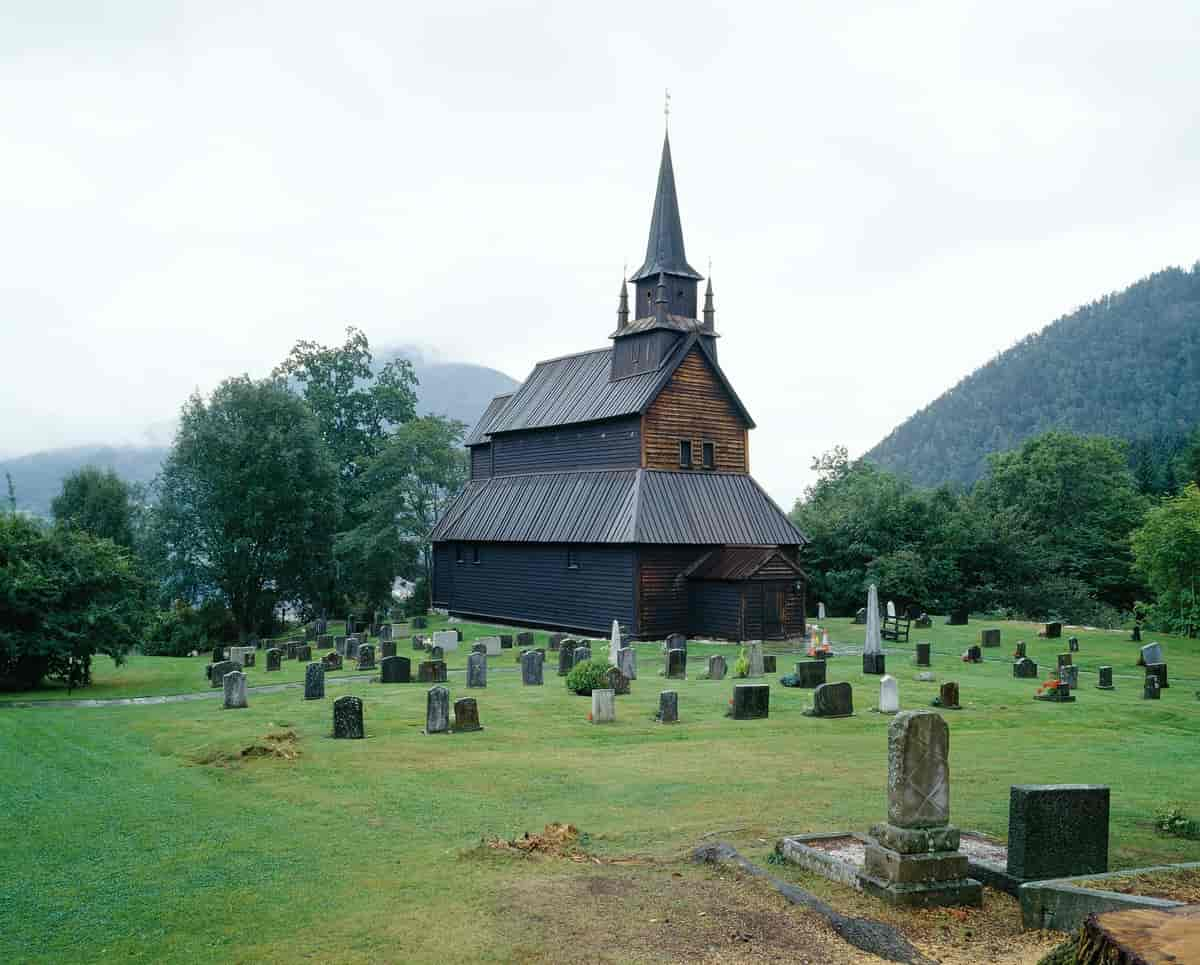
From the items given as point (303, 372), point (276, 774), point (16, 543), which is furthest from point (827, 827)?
point (303, 372)

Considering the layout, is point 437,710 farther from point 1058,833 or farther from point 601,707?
point 1058,833

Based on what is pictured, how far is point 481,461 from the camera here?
4988cm

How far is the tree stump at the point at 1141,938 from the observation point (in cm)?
379

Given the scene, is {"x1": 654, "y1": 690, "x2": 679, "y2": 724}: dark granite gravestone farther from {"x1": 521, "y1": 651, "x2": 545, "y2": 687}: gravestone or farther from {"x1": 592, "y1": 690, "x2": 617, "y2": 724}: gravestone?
{"x1": 521, "y1": 651, "x2": 545, "y2": 687}: gravestone

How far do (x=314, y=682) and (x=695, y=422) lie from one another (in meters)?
22.4

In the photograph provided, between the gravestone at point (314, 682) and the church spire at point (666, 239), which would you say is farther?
the church spire at point (666, 239)

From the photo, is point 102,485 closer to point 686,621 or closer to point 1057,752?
point 686,621

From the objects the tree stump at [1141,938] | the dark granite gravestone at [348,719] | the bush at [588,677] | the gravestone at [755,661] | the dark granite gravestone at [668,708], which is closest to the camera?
the tree stump at [1141,938]

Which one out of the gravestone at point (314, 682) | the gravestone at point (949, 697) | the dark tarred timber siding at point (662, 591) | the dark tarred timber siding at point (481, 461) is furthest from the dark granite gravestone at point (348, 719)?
the dark tarred timber siding at point (481, 461)

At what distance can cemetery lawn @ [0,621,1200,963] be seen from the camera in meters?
7.39

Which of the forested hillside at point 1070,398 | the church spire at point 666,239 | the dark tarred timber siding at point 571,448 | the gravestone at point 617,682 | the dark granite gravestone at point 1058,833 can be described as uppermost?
the forested hillside at point 1070,398

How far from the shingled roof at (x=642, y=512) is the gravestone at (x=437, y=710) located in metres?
18.7

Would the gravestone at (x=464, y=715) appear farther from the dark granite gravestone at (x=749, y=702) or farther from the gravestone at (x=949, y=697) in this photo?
the gravestone at (x=949, y=697)

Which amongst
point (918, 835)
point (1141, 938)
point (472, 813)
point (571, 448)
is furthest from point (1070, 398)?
point (1141, 938)
